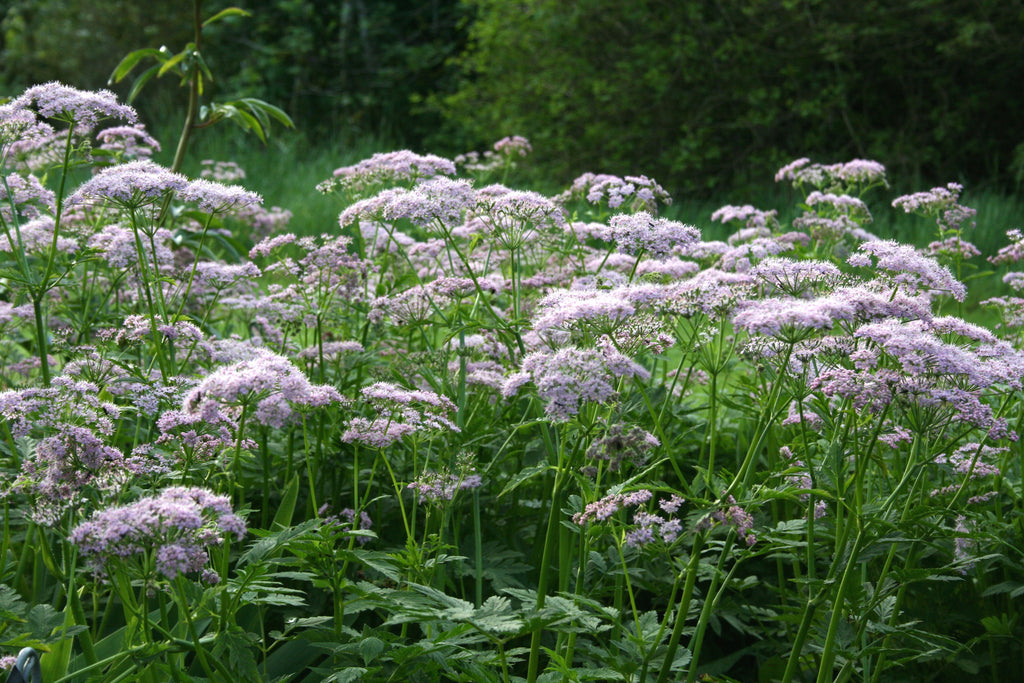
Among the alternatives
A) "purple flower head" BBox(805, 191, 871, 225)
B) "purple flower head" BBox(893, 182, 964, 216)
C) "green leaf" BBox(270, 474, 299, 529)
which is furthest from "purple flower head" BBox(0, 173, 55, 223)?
"purple flower head" BBox(893, 182, 964, 216)

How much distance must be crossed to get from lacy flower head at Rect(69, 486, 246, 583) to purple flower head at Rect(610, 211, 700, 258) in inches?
62.2

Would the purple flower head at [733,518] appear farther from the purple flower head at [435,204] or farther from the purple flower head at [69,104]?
the purple flower head at [69,104]

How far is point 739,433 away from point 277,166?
8635mm

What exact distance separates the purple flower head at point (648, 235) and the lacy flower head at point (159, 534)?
1579 mm

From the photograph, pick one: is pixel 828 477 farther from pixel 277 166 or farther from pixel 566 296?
pixel 277 166

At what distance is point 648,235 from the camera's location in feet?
9.97

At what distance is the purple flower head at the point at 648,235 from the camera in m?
3.04

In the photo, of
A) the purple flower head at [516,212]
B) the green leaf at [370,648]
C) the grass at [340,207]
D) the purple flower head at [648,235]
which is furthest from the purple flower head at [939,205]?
the green leaf at [370,648]

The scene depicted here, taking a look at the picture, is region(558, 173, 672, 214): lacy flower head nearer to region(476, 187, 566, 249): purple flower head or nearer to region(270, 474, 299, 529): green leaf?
region(476, 187, 566, 249): purple flower head

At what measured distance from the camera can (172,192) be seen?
3098mm

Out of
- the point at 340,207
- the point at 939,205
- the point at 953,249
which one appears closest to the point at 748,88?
the point at 340,207

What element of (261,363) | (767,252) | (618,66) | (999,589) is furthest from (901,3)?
(261,363)

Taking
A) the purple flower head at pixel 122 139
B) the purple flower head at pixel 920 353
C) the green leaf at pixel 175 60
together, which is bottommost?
the purple flower head at pixel 920 353

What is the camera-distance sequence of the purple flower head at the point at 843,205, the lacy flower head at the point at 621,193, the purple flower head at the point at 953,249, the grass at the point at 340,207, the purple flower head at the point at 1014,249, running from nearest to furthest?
the purple flower head at the point at 1014,249
the lacy flower head at the point at 621,193
the purple flower head at the point at 953,249
the purple flower head at the point at 843,205
the grass at the point at 340,207
